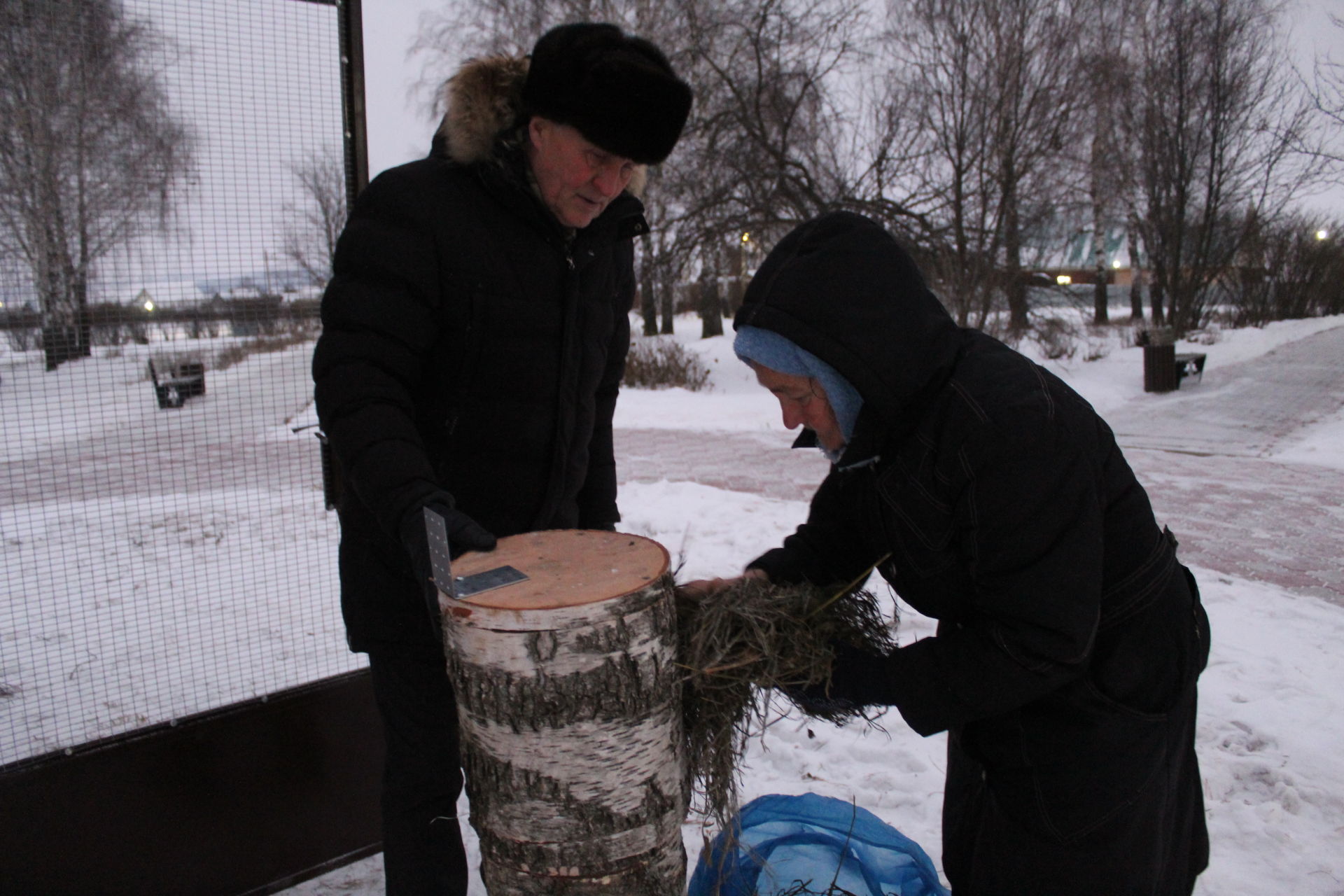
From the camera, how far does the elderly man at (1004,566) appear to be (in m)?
1.29

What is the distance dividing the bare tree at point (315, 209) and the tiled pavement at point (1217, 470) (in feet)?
14.3

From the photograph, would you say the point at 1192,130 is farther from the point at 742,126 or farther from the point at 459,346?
the point at 459,346

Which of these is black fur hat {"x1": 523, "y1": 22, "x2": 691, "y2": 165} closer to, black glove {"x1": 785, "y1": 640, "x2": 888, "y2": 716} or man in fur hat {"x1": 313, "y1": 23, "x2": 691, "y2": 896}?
man in fur hat {"x1": 313, "y1": 23, "x2": 691, "y2": 896}

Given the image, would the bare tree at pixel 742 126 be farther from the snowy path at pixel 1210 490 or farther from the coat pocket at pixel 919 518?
the coat pocket at pixel 919 518

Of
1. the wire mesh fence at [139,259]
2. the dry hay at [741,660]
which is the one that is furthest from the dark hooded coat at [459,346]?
the wire mesh fence at [139,259]

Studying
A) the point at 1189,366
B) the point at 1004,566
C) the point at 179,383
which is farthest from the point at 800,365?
the point at 1189,366

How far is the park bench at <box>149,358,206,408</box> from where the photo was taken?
2629 mm

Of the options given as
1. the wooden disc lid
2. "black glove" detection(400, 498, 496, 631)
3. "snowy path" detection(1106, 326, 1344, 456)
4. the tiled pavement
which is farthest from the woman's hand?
"snowy path" detection(1106, 326, 1344, 456)

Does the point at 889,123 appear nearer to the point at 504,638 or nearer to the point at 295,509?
the point at 295,509

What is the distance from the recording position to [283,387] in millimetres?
2795

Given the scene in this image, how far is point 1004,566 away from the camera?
130 cm

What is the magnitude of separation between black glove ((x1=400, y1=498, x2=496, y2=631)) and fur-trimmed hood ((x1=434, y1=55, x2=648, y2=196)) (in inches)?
28.6

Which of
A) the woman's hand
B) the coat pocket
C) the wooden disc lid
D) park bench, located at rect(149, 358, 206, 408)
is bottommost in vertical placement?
the woman's hand

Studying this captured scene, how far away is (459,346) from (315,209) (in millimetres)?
1119
